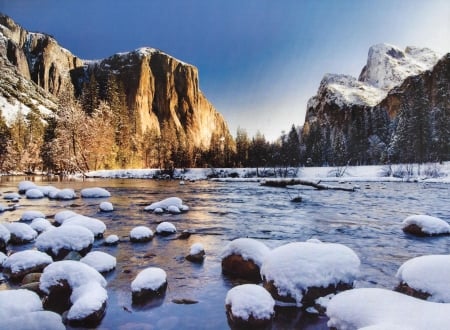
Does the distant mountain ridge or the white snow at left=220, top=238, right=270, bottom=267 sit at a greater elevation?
the distant mountain ridge

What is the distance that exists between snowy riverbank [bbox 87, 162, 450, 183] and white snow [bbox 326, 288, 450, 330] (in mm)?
34550

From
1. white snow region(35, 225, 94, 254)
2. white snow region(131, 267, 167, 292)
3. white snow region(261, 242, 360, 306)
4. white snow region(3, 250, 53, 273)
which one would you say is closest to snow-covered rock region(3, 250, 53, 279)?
white snow region(3, 250, 53, 273)

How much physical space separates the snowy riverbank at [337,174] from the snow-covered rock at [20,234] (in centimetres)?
3434

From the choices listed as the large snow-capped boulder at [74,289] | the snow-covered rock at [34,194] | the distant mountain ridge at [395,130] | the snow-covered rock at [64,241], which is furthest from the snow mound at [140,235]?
the distant mountain ridge at [395,130]

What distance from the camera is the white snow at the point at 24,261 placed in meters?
5.20

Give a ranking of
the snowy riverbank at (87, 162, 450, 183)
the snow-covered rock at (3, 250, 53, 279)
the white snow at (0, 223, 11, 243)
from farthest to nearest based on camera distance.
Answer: the snowy riverbank at (87, 162, 450, 183)
the white snow at (0, 223, 11, 243)
the snow-covered rock at (3, 250, 53, 279)

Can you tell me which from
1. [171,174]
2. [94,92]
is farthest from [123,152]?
[171,174]

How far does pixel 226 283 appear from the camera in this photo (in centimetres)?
519

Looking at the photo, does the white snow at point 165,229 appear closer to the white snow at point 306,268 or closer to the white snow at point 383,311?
the white snow at point 306,268

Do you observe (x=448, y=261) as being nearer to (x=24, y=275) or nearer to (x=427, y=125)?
(x=24, y=275)

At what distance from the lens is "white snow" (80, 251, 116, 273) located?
544 centimetres

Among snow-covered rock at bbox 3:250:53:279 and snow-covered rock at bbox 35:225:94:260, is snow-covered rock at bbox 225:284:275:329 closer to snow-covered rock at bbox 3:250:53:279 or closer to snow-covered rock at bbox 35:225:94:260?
snow-covered rock at bbox 3:250:53:279

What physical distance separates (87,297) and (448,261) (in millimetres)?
4622

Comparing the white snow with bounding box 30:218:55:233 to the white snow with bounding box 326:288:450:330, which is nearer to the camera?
the white snow with bounding box 326:288:450:330
